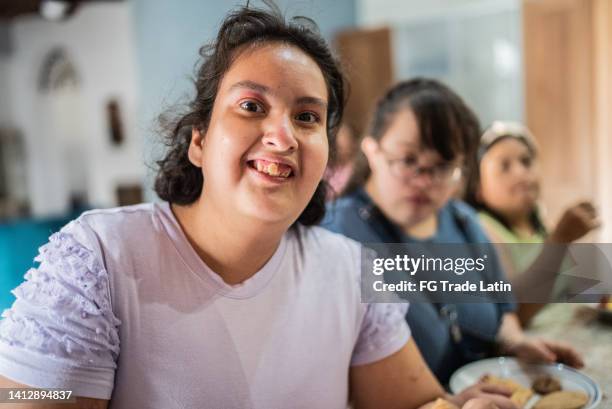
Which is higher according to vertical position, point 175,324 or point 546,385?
point 175,324

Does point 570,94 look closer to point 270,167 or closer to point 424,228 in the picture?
point 424,228

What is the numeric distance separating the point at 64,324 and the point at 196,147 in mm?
274

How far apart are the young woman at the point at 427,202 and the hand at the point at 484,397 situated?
0.15m

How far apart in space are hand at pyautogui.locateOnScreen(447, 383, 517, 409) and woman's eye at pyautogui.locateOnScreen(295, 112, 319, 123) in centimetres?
43

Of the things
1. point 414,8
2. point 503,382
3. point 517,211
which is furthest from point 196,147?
point 414,8

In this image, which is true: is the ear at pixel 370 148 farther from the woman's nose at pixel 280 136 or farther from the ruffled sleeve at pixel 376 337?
the woman's nose at pixel 280 136

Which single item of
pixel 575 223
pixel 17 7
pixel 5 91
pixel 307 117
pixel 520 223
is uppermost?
pixel 17 7

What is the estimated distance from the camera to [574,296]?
82 cm

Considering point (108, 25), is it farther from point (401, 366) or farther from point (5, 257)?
point (401, 366)

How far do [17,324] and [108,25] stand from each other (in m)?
5.86

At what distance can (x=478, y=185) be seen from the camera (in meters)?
1.39

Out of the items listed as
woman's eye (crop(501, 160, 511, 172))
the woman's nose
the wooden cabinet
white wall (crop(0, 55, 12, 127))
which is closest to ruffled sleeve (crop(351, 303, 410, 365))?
the woman's nose

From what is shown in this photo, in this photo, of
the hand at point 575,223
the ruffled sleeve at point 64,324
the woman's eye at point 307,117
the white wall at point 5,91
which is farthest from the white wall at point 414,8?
the white wall at point 5,91

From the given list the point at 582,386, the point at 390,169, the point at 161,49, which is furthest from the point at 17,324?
the point at 161,49
